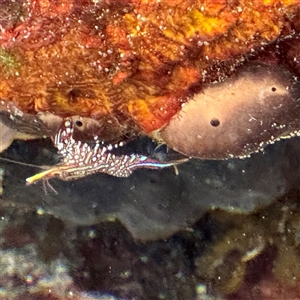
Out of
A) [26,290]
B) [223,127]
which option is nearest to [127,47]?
[223,127]

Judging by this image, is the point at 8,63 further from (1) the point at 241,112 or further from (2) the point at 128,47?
(1) the point at 241,112

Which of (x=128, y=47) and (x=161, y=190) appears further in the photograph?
(x=161, y=190)

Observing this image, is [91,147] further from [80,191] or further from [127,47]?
[127,47]

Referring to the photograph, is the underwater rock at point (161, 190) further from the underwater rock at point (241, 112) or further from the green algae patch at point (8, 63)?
the green algae patch at point (8, 63)

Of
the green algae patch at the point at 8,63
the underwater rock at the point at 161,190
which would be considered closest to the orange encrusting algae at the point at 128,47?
the green algae patch at the point at 8,63

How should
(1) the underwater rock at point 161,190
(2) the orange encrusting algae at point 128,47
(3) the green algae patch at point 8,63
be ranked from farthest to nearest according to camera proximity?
1. (1) the underwater rock at point 161,190
2. (3) the green algae patch at point 8,63
3. (2) the orange encrusting algae at point 128,47

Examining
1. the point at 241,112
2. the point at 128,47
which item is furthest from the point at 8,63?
the point at 241,112

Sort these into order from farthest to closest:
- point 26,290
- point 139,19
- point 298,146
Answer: point 26,290
point 298,146
point 139,19
